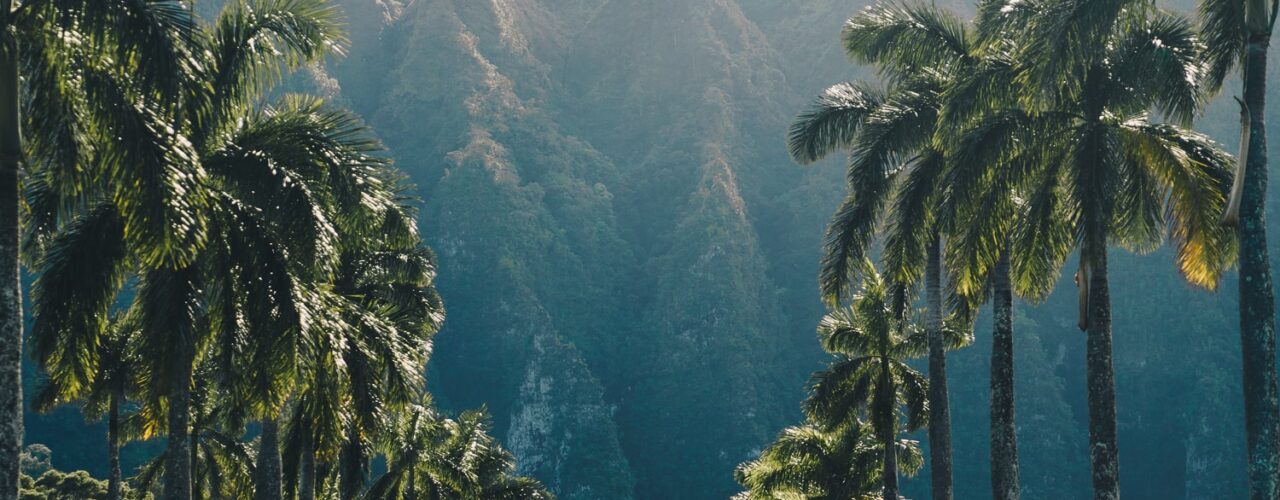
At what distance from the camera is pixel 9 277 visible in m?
11.1

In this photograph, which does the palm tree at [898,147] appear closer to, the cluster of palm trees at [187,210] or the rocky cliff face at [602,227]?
the cluster of palm trees at [187,210]

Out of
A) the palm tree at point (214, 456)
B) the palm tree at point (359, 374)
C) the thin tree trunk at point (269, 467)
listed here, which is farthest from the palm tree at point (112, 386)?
the palm tree at point (359, 374)

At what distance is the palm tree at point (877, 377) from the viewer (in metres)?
26.8

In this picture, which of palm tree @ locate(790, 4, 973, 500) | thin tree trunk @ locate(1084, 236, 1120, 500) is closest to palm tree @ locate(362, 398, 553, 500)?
palm tree @ locate(790, 4, 973, 500)

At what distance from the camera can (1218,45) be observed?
14633 mm

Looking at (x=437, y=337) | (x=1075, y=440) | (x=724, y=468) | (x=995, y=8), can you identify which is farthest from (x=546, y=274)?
(x=995, y=8)

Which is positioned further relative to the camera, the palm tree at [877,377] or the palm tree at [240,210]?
the palm tree at [877,377]

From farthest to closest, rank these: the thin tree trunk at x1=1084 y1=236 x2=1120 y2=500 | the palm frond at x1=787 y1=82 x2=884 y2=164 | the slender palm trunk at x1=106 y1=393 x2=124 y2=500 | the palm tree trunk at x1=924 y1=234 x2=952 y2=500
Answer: the slender palm trunk at x1=106 y1=393 x2=124 y2=500 < the palm frond at x1=787 y1=82 x2=884 y2=164 < the palm tree trunk at x1=924 y1=234 x2=952 y2=500 < the thin tree trunk at x1=1084 y1=236 x2=1120 y2=500

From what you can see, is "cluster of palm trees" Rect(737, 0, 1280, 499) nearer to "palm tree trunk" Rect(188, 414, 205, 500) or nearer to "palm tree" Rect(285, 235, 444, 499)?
"palm tree" Rect(285, 235, 444, 499)

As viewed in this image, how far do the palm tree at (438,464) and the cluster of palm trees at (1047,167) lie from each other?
12279 millimetres

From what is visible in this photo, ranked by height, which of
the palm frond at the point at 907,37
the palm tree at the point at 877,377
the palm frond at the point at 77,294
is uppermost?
the palm frond at the point at 907,37

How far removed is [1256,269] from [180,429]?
1290cm

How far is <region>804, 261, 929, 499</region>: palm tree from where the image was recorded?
87.9 ft

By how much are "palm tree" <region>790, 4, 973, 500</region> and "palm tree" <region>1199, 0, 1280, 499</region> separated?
23.5ft
